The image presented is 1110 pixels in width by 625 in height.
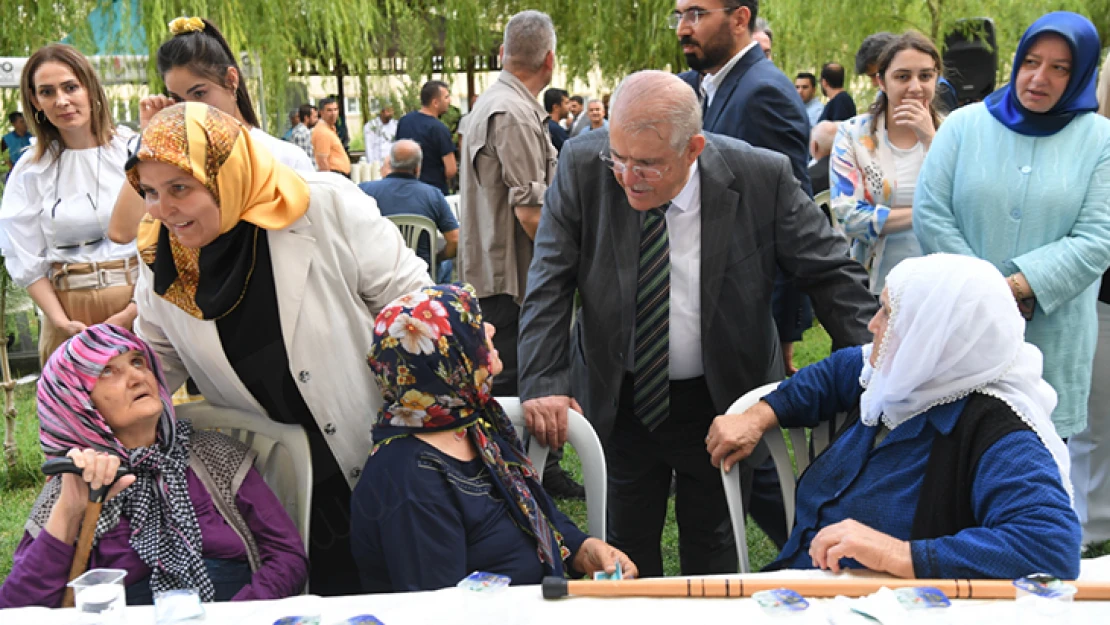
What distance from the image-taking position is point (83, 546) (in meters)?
1.90

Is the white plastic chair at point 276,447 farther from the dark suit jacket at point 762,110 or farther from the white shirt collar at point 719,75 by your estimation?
the white shirt collar at point 719,75

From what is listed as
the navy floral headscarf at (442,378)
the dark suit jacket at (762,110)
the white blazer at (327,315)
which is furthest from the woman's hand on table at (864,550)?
the dark suit jacket at (762,110)

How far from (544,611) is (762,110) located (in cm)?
219

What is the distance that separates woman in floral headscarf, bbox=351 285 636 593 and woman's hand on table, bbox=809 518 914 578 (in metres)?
0.50

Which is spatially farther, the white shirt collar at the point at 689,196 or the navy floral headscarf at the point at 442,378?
the white shirt collar at the point at 689,196

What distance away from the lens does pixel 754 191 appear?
2.43 m

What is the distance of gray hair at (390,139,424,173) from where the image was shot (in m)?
5.33

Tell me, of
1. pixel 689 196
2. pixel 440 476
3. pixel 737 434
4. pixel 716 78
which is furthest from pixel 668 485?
pixel 716 78

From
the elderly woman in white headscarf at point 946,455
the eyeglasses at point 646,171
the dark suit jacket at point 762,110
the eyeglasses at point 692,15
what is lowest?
the elderly woman in white headscarf at point 946,455

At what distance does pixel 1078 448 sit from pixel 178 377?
3048 millimetres

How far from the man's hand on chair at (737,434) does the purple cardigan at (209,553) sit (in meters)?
0.97

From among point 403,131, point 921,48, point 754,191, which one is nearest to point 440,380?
point 754,191

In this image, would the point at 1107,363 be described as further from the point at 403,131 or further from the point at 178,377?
the point at 403,131

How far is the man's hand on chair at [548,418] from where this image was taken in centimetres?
235
